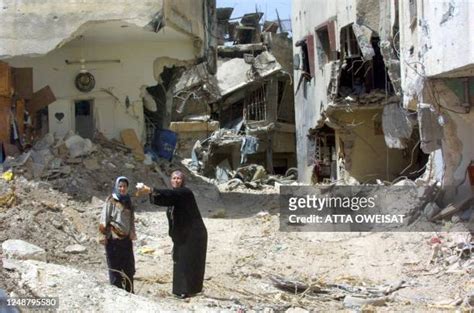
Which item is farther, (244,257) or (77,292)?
(244,257)

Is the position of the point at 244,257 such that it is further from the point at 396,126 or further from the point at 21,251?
the point at 396,126

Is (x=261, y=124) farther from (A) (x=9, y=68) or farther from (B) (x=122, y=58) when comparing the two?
(A) (x=9, y=68)

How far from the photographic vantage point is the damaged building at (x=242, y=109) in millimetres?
25719

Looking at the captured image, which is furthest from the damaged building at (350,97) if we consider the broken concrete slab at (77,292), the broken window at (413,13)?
the broken concrete slab at (77,292)

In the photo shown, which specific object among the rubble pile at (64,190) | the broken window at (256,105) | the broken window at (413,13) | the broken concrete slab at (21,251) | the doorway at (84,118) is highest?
the broken window at (413,13)

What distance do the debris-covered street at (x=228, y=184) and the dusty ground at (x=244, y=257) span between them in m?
0.04

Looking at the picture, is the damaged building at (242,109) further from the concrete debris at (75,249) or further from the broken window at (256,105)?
the concrete debris at (75,249)

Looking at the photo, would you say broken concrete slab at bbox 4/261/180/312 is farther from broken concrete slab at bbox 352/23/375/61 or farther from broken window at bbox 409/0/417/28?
broken concrete slab at bbox 352/23/375/61

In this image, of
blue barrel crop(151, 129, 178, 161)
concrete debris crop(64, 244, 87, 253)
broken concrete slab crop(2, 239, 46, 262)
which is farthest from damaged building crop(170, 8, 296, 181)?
broken concrete slab crop(2, 239, 46, 262)

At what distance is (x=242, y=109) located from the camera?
92.1ft

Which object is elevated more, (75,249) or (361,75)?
(361,75)

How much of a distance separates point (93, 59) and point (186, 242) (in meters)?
8.68

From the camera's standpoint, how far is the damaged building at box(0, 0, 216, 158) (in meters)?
12.6

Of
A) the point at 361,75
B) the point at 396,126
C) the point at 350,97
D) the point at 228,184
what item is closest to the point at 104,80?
the point at 228,184
